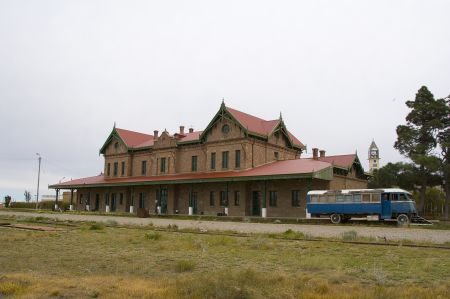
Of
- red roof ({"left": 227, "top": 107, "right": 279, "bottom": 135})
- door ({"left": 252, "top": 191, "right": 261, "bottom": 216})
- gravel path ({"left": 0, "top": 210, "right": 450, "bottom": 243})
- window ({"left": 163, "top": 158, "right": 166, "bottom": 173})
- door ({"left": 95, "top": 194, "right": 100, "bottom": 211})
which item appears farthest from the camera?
door ({"left": 95, "top": 194, "right": 100, "bottom": 211})

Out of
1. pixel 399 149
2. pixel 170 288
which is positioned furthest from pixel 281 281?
pixel 399 149

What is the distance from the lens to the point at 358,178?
45.8 metres

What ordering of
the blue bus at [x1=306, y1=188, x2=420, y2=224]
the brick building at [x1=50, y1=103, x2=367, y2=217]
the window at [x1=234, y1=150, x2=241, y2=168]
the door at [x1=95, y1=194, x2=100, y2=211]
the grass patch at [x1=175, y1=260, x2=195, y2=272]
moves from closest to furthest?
1. the grass patch at [x1=175, y1=260, x2=195, y2=272]
2. the blue bus at [x1=306, y1=188, x2=420, y2=224]
3. the brick building at [x1=50, y1=103, x2=367, y2=217]
4. the window at [x1=234, y1=150, x2=241, y2=168]
5. the door at [x1=95, y1=194, x2=100, y2=211]

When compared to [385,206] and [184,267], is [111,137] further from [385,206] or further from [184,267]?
[184,267]

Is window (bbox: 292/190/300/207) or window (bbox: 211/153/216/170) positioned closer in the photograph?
window (bbox: 292/190/300/207)

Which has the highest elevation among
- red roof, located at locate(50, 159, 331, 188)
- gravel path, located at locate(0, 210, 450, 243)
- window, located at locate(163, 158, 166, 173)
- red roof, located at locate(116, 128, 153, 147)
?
red roof, located at locate(116, 128, 153, 147)

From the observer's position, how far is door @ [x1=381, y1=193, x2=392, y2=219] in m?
27.5

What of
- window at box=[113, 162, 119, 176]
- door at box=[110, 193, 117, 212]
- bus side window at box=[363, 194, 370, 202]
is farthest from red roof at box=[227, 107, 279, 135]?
door at box=[110, 193, 117, 212]

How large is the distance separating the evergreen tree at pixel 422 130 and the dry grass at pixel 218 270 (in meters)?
33.4

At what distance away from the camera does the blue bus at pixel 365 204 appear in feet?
89.7

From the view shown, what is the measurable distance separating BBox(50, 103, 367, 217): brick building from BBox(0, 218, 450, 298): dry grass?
2050 cm

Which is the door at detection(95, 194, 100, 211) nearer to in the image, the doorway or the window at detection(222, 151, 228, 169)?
the doorway

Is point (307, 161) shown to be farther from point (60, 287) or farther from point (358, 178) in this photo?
point (60, 287)

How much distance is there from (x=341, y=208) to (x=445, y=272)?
64.1ft
